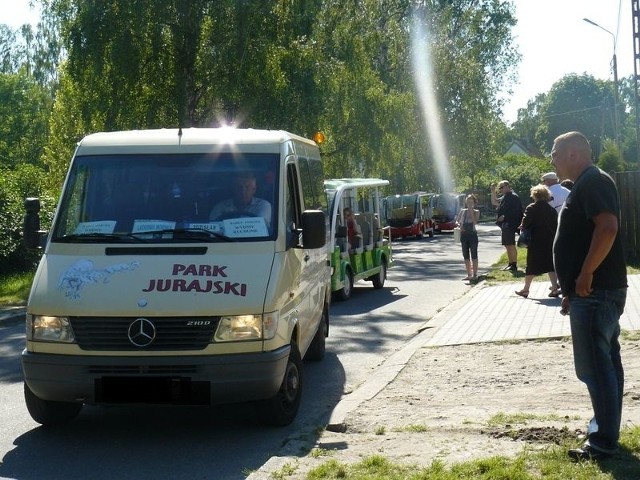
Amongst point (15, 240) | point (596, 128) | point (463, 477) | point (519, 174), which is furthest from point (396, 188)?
point (596, 128)

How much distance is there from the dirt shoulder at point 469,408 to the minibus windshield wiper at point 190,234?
167 cm

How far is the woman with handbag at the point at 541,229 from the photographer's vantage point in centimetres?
1560

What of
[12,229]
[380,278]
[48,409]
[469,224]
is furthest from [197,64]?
[48,409]

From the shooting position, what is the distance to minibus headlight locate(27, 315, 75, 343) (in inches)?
286

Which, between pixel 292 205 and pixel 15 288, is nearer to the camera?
pixel 292 205

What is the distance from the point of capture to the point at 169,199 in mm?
8172

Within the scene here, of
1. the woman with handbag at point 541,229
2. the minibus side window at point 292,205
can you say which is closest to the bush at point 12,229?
the woman with handbag at point 541,229

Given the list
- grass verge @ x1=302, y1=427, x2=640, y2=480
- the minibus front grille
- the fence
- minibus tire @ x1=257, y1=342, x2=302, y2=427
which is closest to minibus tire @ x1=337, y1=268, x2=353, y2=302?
the fence

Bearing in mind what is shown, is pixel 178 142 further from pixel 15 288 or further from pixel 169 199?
pixel 15 288

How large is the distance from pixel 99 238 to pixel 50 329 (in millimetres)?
952

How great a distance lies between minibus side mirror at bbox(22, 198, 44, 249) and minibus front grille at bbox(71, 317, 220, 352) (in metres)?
1.60

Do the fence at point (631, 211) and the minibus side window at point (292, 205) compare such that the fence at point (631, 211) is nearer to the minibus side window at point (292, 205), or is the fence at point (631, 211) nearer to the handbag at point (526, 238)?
the handbag at point (526, 238)

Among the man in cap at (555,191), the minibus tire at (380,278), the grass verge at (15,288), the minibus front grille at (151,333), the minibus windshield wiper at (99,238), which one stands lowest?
the grass verge at (15,288)

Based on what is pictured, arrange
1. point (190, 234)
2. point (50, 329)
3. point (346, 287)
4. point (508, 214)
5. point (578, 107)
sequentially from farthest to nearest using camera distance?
point (578, 107) → point (508, 214) → point (346, 287) → point (190, 234) → point (50, 329)
